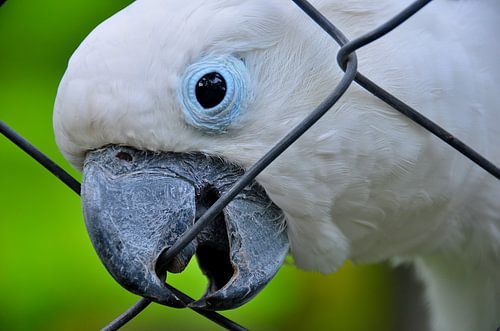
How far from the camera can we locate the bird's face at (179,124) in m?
1.28

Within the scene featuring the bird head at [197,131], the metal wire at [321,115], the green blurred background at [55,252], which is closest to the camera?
the metal wire at [321,115]

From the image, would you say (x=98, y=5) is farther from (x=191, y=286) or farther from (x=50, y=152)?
(x=191, y=286)

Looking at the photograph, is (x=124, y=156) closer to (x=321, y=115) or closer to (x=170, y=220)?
(x=170, y=220)

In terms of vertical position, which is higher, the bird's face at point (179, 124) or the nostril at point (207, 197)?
the bird's face at point (179, 124)

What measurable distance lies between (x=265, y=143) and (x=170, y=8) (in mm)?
263

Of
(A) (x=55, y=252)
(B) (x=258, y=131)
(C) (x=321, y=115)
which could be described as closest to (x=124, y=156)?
(B) (x=258, y=131)

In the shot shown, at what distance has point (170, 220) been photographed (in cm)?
128

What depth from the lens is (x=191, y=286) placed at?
9.66ft

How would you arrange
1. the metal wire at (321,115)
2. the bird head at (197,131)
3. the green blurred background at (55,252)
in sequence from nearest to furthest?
the metal wire at (321,115)
the bird head at (197,131)
the green blurred background at (55,252)

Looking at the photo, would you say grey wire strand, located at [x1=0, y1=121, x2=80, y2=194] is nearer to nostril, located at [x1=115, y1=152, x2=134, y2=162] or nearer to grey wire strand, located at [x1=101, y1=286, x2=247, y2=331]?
nostril, located at [x1=115, y1=152, x2=134, y2=162]

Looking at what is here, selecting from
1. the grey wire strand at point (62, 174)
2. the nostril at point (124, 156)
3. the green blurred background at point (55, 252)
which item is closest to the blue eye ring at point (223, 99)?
the nostril at point (124, 156)

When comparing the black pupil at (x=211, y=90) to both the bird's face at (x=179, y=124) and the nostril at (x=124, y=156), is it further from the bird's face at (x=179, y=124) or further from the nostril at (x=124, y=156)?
the nostril at (x=124, y=156)

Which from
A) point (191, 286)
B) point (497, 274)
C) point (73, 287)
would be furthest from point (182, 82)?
point (73, 287)

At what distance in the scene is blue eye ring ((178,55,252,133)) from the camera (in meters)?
1.29
